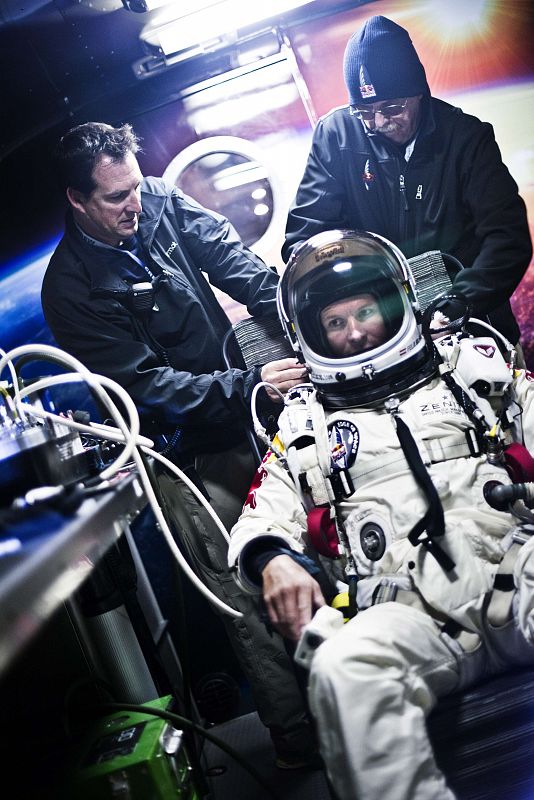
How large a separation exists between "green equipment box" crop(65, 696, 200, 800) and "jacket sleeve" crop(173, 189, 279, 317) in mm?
1193

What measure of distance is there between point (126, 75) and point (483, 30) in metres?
1.11

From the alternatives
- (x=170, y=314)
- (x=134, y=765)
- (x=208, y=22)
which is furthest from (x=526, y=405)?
(x=208, y=22)

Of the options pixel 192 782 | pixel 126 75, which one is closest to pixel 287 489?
pixel 192 782

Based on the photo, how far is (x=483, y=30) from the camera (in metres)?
2.00

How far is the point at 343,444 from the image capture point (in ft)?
5.38

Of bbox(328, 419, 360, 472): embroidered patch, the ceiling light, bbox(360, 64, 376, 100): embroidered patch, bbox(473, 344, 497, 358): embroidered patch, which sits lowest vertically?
bbox(328, 419, 360, 472): embroidered patch

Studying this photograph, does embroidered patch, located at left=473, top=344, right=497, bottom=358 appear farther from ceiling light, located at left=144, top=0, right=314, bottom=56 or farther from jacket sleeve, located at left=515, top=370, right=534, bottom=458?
ceiling light, located at left=144, top=0, right=314, bottom=56

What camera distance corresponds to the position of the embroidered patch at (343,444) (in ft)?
5.32

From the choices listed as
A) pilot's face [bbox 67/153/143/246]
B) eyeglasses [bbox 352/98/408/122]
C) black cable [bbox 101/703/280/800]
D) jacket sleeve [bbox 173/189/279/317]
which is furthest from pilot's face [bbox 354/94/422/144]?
black cable [bbox 101/703/280/800]

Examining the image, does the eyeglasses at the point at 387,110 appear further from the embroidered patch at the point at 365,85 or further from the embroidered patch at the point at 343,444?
the embroidered patch at the point at 343,444

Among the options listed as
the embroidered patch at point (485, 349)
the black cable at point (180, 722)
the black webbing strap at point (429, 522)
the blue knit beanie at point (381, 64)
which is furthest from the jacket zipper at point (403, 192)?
the black cable at point (180, 722)

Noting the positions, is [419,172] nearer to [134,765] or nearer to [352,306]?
[352,306]

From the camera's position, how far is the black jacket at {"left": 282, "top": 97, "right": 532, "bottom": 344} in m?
1.97

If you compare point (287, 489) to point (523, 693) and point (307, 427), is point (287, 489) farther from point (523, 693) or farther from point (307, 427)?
point (523, 693)
